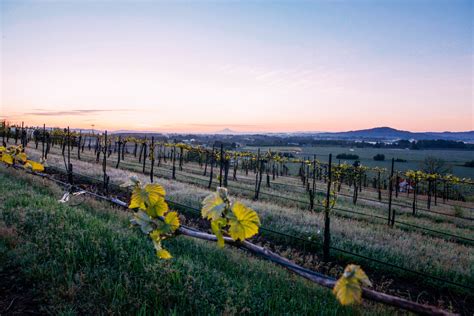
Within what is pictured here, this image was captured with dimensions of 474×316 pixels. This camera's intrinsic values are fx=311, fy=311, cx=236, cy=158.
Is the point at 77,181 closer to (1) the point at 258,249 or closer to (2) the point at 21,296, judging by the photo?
(2) the point at 21,296

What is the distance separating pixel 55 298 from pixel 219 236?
125 inches

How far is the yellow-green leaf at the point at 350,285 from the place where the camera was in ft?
3.68

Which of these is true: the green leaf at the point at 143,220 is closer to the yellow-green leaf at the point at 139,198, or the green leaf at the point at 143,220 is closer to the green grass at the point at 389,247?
the yellow-green leaf at the point at 139,198

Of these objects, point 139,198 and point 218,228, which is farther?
point 139,198

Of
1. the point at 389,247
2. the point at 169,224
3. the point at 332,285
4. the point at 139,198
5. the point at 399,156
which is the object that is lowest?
the point at 389,247

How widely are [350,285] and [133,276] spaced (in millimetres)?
3597

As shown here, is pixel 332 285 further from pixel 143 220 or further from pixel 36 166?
pixel 36 166

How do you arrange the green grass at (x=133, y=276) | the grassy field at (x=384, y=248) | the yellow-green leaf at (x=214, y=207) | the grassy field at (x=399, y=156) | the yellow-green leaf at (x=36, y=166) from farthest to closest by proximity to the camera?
the grassy field at (x=399, y=156) → the grassy field at (x=384, y=248) → the green grass at (x=133, y=276) → the yellow-green leaf at (x=36, y=166) → the yellow-green leaf at (x=214, y=207)

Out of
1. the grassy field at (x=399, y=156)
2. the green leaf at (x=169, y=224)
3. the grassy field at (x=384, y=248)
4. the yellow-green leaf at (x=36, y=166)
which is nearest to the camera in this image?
the green leaf at (x=169, y=224)

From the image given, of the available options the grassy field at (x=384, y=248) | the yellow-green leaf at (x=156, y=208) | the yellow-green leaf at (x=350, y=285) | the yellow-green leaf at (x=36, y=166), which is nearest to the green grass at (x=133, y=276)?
the yellow-green leaf at (x=36, y=166)

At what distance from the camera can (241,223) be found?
1.45 metres

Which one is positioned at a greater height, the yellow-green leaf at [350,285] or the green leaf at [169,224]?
the green leaf at [169,224]

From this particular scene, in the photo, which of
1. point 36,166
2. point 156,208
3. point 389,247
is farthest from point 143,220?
point 389,247

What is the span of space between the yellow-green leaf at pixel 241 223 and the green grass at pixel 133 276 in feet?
7.56
